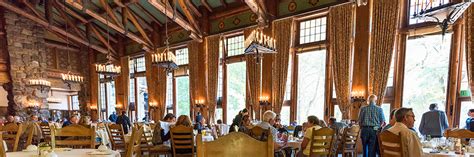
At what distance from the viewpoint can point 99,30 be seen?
625 inches

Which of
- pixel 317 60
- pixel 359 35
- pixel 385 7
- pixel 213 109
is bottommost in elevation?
pixel 213 109

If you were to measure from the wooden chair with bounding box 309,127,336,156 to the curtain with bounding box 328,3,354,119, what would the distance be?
4090 mm

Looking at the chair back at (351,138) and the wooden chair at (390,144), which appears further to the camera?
the chair back at (351,138)

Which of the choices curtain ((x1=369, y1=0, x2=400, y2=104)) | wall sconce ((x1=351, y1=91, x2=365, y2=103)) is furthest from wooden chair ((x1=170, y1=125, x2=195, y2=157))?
curtain ((x1=369, y1=0, x2=400, y2=104))

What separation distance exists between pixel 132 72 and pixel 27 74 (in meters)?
4.49

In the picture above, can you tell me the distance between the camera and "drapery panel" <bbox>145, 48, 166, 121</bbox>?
14219 mm

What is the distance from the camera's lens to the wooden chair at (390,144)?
286 centimetres

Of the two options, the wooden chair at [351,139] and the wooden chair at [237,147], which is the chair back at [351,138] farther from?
the wooden chair at [237,147]

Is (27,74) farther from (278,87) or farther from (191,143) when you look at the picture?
(191,143)

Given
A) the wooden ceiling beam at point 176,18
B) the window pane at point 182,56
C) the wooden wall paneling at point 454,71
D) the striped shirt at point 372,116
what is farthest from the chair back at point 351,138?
the window pane at point 182,56

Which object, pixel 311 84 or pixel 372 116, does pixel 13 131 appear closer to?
pixel 372 116

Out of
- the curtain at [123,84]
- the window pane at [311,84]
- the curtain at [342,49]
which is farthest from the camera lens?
the curtain at [123,84]

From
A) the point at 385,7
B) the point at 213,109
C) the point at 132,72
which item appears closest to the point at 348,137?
the point at 385,7

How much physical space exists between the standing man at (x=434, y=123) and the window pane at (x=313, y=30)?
3.86 meters
